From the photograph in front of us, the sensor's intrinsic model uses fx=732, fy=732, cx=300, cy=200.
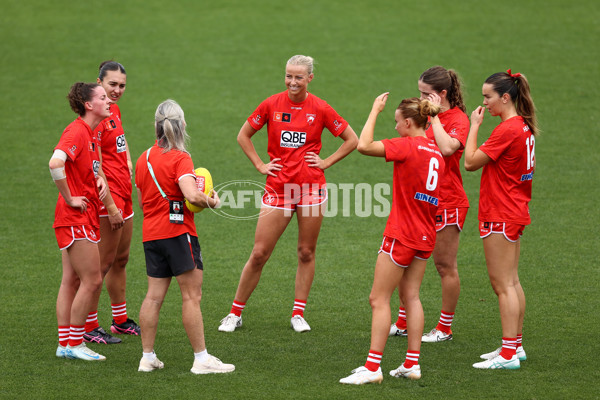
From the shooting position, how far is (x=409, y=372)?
5438 mm

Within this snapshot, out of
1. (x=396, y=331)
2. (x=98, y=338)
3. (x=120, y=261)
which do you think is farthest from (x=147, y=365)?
(x=396, y=331)

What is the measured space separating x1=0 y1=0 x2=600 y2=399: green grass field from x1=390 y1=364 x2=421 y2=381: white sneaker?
0.13 meters

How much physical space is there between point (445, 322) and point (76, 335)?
3.14m

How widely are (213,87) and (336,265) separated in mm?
8008

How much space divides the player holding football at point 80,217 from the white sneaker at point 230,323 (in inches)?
48.7

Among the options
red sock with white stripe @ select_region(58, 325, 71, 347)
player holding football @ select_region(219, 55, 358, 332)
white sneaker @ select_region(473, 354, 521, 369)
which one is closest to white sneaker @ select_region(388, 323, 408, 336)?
player holding football @ select_region(219, 55, 358, 332)

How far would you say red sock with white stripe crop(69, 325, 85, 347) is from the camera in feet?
19.2

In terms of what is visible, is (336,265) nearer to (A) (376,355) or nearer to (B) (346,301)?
(B) (346,301)

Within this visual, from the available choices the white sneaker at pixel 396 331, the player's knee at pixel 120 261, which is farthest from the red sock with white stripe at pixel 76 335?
the white sneaker at pixel 396 331

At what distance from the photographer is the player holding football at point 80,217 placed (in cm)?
571

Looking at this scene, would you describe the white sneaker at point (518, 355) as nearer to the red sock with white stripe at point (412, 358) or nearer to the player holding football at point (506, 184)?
the player holding football at point (506, 184)

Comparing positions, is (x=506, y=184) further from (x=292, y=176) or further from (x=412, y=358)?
(x=292, y=176)

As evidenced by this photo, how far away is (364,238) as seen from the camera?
9.62 m

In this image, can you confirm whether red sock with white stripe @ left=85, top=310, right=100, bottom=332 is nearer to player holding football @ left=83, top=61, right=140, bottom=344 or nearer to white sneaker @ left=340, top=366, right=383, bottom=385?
player holding football @ left=83, top=61, right=140, bottom=344
